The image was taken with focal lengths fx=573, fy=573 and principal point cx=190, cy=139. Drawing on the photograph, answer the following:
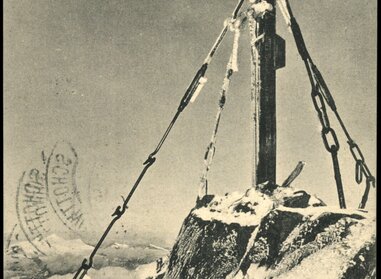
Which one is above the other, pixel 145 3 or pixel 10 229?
pixel 145 3

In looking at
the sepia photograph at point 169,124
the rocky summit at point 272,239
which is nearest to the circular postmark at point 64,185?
the sepia photograph at point 169,124

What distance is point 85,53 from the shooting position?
1438 millimetres

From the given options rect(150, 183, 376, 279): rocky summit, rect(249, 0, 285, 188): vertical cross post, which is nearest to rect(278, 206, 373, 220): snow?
rect(150, 183, 376, 279): rocky summit

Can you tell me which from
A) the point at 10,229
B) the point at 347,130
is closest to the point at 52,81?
the point at 10,229

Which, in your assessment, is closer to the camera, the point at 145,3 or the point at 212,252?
the point at 212,252

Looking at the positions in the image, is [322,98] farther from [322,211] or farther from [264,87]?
[322,211]

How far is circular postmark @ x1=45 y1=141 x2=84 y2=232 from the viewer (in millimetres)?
1408

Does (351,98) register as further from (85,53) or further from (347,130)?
A: (85,53)

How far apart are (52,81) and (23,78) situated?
0.24 ft

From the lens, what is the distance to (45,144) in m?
1.41

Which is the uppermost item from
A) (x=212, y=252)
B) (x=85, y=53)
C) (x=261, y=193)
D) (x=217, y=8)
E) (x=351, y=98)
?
(x=217, y=8)

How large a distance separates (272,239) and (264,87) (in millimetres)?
366

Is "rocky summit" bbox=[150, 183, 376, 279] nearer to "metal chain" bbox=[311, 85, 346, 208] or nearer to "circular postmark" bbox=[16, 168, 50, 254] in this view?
"metal chain" bbox=[311, 85, 346, 208]

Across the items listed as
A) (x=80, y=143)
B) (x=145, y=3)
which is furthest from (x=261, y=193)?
(x=145, y=3)
